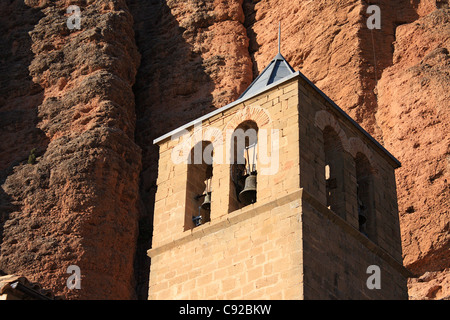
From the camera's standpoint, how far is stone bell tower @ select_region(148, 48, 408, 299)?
1463 cm

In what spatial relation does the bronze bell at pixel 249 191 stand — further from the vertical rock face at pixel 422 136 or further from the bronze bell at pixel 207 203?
the vertical rock face at pixel 422 136

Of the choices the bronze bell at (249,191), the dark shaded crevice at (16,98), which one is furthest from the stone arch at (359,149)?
the dark shaded crevice at (16,98)

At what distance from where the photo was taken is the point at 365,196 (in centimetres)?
1695

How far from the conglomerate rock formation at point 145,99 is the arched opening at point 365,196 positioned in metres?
4.76

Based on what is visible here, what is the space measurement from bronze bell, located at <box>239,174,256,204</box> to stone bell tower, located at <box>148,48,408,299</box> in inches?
0.6

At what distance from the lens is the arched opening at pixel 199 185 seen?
16359 millimetres

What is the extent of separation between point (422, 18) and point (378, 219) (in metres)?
10.6

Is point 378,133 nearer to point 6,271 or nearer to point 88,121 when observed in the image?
point 88,121

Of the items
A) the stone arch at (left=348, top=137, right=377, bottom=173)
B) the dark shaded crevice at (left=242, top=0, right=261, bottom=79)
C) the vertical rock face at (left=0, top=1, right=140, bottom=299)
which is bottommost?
the stone arch at (left=348, top=137, right=377, bottom=173)

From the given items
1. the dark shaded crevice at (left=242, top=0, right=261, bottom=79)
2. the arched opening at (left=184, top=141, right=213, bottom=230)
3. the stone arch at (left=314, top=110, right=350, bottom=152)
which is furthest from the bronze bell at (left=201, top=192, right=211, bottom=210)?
the dark shaded crevice at (left=242, top=0, right=261, bottom=79)

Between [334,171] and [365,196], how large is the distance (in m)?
0.90

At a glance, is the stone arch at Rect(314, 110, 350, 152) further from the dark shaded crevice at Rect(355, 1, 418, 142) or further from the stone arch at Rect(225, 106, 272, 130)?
the dark shaded crevice at Rect(355, 1, 418, 142)
